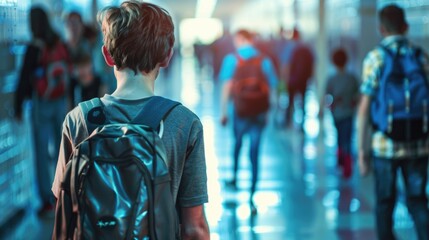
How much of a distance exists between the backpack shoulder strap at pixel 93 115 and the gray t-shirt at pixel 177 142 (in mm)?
15

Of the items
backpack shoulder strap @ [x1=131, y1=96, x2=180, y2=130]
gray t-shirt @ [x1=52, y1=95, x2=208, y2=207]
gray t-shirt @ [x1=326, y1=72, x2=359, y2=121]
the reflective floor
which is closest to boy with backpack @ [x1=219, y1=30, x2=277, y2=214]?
the reflective floor

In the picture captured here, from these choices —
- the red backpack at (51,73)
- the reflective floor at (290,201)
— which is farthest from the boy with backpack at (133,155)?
the red backpack at (51,73)

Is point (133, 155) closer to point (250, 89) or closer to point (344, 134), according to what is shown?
point (250, 89)

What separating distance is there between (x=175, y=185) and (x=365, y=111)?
2705mm

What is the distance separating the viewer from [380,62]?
4.96m

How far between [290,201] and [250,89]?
119 cm

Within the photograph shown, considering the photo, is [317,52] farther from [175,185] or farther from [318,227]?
[175,185]

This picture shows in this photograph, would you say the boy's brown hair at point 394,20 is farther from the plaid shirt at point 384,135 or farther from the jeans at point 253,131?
the jeans at point 253,131

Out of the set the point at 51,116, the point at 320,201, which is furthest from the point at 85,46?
the point at 320,201

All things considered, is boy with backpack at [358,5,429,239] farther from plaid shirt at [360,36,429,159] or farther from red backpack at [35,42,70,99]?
red backpack at [35,42,70,99]

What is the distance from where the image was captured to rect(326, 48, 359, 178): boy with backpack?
360 inches

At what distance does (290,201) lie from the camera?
26.4 feet

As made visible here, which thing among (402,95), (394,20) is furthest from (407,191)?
(394,20)

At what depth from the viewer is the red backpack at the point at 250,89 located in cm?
774
